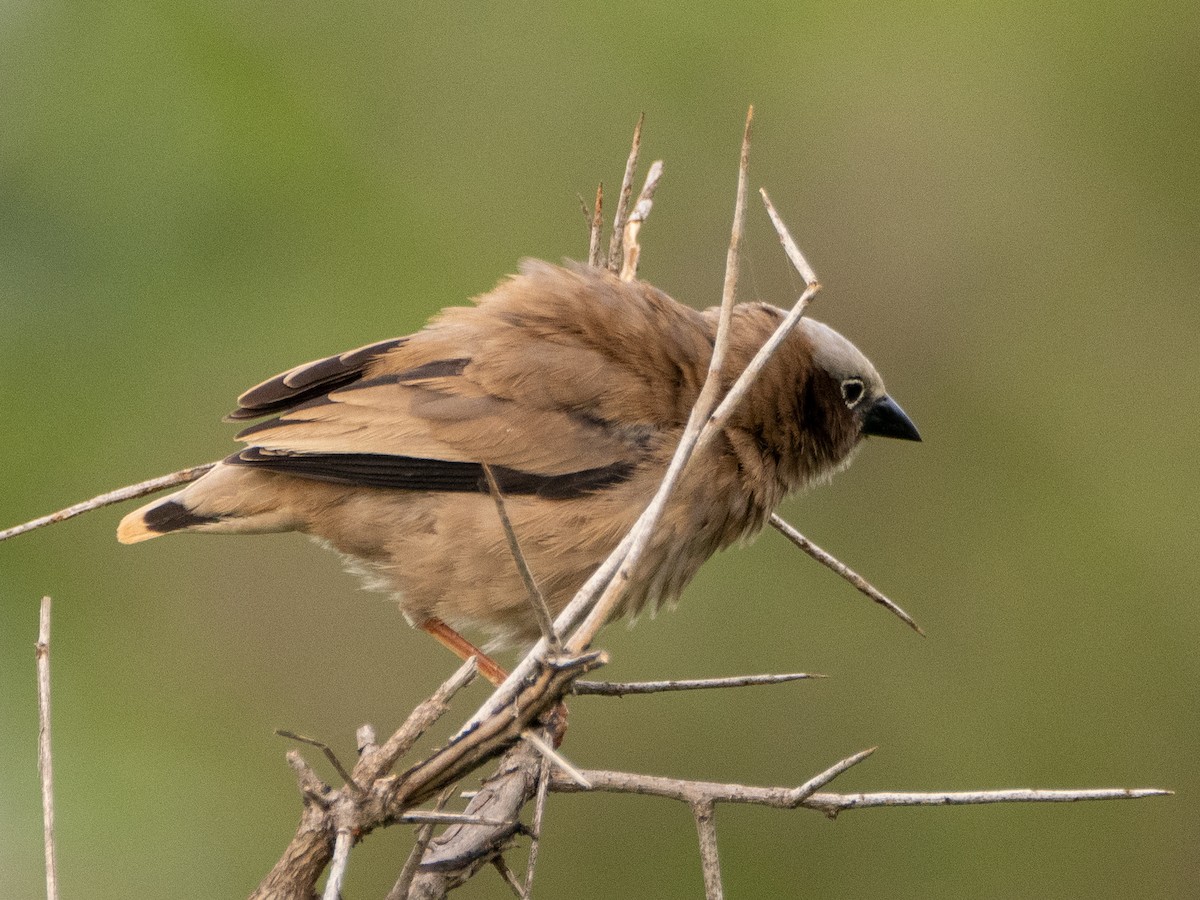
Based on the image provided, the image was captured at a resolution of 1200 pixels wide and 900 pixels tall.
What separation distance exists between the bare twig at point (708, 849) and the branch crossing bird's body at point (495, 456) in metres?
1.42

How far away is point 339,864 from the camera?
2336 mm

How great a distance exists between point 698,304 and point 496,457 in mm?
2645

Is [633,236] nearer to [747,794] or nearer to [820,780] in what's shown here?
[747,794]

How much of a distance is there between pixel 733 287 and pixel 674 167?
Answer: 17.1ft

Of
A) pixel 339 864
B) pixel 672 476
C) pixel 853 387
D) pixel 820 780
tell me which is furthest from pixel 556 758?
pixel 853 387

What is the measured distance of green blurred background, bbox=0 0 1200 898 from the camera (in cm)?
646

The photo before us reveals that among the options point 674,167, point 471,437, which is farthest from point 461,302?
point 471,437

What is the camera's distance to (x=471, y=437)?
4.32 m

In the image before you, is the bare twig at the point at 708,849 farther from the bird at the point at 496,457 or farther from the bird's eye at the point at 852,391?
the bird's eye at the point at 852,391

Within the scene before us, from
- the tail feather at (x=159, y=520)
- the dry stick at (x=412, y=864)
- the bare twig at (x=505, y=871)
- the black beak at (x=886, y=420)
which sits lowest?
→ the bare twig at (x=505, y=871)

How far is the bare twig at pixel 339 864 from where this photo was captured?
2275 mm

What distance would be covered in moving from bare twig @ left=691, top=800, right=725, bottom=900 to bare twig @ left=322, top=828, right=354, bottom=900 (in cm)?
64

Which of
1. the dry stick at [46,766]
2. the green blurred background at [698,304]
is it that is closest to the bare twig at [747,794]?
the dry stick at [46,766]

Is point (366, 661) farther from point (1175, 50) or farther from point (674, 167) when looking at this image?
point (1175, 50)
